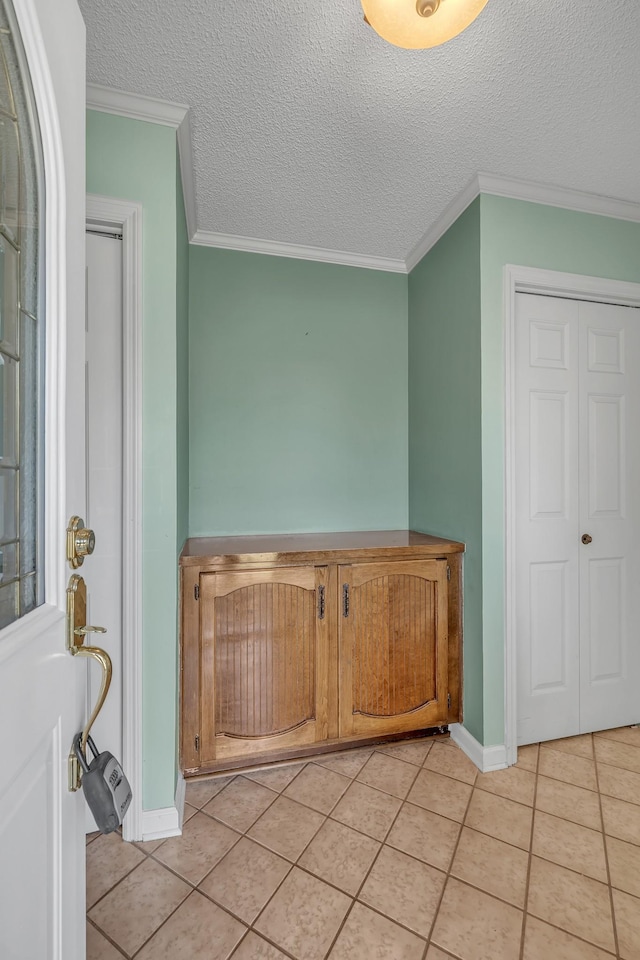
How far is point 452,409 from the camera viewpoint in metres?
2.18

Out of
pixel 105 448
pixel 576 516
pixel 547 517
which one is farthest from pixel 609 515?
pixel 105 448

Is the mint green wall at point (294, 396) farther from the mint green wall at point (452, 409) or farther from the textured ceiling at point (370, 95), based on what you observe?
the textured ceiling at point (370, 95)

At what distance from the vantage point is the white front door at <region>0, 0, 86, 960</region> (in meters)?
0.51

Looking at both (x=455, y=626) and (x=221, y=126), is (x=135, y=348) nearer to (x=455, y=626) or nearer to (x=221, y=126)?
(x=221, y=126)

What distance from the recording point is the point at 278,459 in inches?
96.7

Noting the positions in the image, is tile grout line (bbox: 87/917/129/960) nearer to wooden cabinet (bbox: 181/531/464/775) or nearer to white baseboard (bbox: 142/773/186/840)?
white baseboard (bbox: 142/773/186/840)

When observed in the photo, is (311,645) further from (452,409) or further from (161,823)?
(452,409)

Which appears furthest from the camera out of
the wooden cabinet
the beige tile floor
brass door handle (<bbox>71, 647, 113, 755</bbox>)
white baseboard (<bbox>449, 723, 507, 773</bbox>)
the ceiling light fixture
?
white baseboard (<bbox>449, 723, 507, 773</bbox>)

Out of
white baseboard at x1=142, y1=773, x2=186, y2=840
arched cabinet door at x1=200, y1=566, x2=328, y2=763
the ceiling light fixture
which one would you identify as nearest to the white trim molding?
the ceiling light fixture

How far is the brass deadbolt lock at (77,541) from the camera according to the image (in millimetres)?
661

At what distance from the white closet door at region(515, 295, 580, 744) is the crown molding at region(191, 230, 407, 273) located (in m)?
0.92

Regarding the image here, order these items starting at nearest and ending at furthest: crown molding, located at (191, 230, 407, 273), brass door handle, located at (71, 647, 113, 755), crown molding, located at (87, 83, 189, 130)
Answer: brass door handle, located at (71, 647, 113, 755), crown molding, located at (87, 83, 189, 130), crown molding, located at (191, 230, 407, 273)

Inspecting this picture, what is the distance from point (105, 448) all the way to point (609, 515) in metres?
2.24

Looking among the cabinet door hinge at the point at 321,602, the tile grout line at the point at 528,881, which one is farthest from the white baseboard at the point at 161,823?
the tile grout line at the point at 528,881
